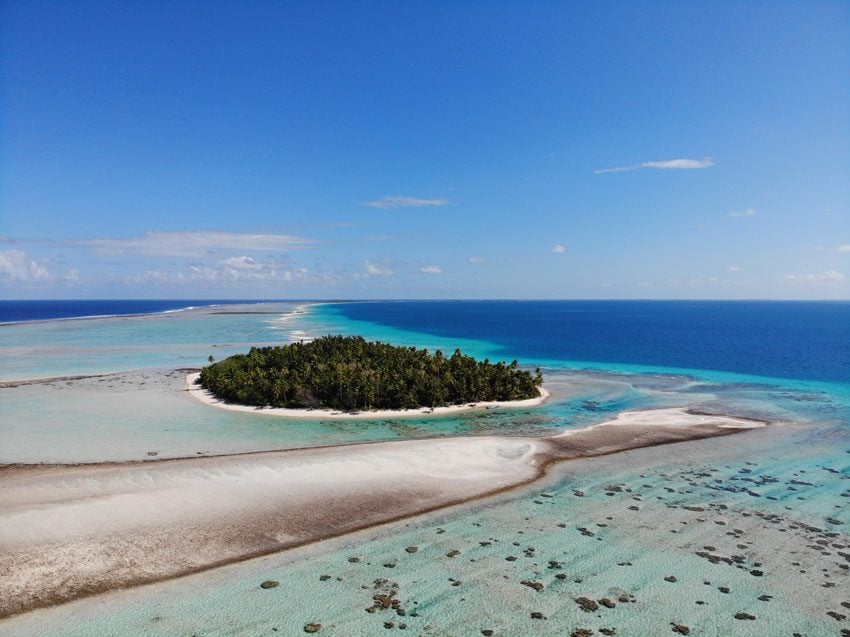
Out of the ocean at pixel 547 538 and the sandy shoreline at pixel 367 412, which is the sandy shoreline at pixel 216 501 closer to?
the ocean at pixel 547 538

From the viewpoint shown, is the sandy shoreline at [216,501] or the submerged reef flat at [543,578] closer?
the submerged reef flat at [543,578]

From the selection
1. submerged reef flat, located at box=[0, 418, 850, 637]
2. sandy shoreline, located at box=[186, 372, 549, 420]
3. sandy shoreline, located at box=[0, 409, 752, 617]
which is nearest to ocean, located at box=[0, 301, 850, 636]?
submerged reef flat, located at box=[0, 418, 850, 637]

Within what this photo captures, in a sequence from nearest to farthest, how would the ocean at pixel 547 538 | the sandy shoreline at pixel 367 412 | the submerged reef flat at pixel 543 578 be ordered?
the submerged reef flat at pixel 543 578
the ocean at pixel 547 538
the sandy shoreline at pixel 367 412

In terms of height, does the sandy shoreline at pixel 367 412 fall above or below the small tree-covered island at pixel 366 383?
below

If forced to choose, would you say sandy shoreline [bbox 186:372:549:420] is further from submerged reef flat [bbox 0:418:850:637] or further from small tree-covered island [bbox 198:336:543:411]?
submerged reef flat [bbox 0:418:850:637]

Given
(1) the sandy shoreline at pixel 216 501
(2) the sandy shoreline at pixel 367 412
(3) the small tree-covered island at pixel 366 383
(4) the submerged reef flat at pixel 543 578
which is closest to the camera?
(4) the submerged reef flat at pixel 543 578

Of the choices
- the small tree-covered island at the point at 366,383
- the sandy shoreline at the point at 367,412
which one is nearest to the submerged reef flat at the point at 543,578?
the sandy shoreline at the point at 367,412

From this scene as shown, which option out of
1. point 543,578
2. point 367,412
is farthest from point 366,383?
point 543,578
